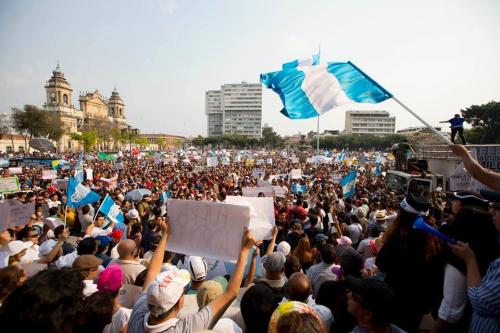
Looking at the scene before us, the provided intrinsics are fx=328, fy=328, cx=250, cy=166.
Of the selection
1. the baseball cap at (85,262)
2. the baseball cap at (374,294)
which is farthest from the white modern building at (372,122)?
the baseball cap at (374,294)

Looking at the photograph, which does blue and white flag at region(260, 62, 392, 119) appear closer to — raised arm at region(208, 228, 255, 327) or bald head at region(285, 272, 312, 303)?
bald head at region(285, 272, 312, 303)

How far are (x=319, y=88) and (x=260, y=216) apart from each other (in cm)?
335

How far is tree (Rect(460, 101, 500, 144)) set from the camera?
3725cm

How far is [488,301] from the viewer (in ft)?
6.16

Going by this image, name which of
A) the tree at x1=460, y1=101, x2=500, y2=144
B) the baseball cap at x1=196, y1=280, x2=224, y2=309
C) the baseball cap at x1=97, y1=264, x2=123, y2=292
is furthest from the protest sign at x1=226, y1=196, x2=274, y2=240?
the tree at x1=460, y1=101, x2=500, y2=144

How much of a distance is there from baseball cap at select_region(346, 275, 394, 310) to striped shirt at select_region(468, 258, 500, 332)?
55cm

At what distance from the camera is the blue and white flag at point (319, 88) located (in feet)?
18.6

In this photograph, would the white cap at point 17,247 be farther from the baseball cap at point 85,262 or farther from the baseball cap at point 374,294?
the baseball cap at point 374,294

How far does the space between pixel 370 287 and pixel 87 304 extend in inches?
68.8

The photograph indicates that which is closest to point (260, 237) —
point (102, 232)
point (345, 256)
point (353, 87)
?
point (345, 256)

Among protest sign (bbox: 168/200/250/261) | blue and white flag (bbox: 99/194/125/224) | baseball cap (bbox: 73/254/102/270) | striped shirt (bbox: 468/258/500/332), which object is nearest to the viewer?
striped shirt (bbox: 468/258/500/332)

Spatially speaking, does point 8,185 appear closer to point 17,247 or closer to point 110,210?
point 110,210

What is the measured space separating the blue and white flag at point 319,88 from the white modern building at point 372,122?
153011 mm

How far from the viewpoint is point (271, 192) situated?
9.75m
